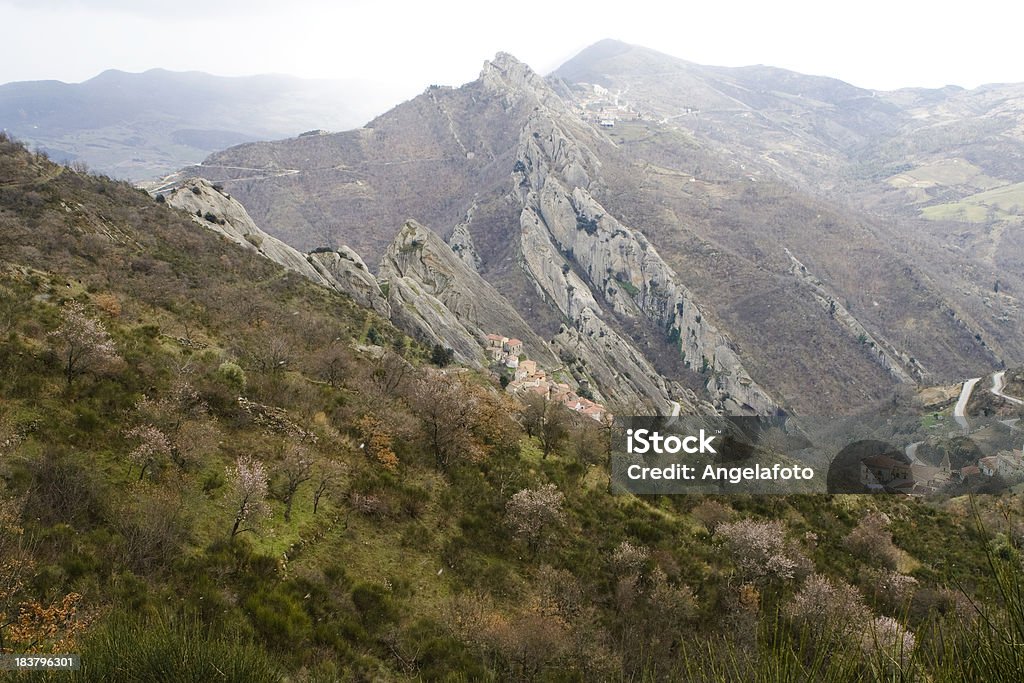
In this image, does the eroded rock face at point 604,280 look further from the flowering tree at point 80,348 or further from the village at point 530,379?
the flowering tree at point 80,348

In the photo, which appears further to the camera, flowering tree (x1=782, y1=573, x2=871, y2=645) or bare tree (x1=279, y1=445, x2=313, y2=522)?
flowering tree (x1=782, y1=573, x2=871, y2=645)

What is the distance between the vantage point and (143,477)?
1275 centimetres

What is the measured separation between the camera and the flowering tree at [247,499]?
12508mm

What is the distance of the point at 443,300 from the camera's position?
74375mm

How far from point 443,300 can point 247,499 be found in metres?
62.7

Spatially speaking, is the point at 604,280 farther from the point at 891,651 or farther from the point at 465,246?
the point at 891,651

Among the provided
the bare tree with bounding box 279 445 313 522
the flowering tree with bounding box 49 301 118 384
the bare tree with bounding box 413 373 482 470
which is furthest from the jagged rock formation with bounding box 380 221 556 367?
the bare tree with bounding box 279 445 313 522

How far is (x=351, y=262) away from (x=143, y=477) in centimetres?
4984

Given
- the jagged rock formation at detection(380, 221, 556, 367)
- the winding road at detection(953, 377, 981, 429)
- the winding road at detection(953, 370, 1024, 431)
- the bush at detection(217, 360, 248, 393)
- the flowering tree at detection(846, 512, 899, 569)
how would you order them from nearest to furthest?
the bush at detection(217, 360, 248, 393)
the flowering tree at detection(846, 512, 899, 569)
the jagged rock formation at detection(380, 221, 556, 367)
the winding road at detection(953, 377, 981, 429)
the winding road at detection(953, 370, 1024, 431)

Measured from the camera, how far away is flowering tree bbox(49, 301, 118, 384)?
15.0 metres

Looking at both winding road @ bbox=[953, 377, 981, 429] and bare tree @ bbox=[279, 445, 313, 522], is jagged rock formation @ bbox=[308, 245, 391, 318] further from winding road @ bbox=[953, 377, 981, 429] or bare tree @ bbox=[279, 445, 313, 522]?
winding road @ bbox=[953, 377, 981, 429]

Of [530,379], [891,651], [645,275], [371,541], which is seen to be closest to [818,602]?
[371,541]

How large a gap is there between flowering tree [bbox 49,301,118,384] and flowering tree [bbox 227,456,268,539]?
594cm
